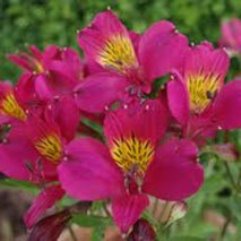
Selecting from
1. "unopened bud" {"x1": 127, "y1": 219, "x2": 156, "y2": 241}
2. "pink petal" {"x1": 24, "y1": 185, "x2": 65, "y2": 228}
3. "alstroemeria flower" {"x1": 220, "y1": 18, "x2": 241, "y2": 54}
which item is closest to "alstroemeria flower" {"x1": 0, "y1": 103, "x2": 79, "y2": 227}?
"pink petal" {"x1": 24, "y1": 185, "x2": 65, "y2": 228}

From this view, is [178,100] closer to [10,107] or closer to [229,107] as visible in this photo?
[229,107]

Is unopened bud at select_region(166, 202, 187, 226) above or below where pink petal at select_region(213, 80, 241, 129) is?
below

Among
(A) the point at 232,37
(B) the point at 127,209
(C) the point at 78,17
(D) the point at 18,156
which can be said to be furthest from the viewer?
(C) the point at 78,17

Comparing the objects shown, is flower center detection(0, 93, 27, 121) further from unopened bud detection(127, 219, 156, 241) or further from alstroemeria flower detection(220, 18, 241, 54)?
alstroemeria flower detection(220, 18, 241, 54)

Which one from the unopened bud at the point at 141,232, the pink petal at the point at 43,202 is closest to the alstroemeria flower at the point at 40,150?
the pink petal at the point at 43,202

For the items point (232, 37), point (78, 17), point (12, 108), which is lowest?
point (78, 17)

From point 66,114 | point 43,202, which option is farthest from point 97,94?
point 43,202

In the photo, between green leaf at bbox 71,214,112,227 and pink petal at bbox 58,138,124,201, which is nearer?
pink petal at bbox 58,138,124,201

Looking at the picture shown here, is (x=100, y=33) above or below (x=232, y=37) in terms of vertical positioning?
above

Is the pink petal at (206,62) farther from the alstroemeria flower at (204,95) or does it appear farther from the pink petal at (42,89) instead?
the pink petal at (42,89)
